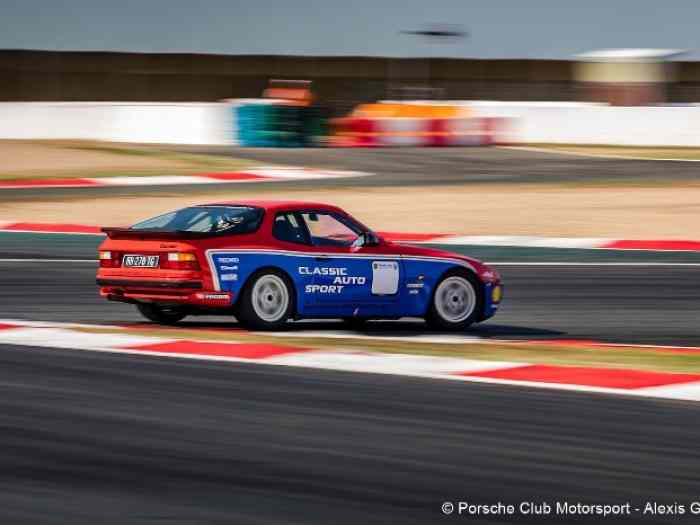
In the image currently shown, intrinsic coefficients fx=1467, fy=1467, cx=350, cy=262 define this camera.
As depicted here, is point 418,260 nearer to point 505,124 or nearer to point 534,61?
point 505,124

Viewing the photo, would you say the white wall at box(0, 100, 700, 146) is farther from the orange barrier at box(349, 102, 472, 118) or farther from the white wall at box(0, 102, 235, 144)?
the orange barrier at box(349, 102, 472, 118)

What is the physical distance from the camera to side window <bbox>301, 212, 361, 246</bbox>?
11.2 meters

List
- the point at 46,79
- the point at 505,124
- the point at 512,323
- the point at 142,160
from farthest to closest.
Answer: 1. the point at 46,79
2. the point at 505,124
3. the point at 142,160
4. the point at 512,323

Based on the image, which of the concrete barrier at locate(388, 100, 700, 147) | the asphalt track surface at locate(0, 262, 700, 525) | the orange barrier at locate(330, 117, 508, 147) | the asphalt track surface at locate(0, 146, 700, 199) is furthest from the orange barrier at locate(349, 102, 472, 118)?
the asphalt track surface at locate(0, 262, 700, 525)

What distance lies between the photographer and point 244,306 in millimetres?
10648

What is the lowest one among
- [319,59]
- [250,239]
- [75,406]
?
[75,406]

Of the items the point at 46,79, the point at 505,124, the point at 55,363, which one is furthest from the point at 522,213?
the point at 46,79

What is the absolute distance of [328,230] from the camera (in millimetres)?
11297

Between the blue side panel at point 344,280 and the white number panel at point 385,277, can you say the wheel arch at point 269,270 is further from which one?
Result: the white number panel at point 385,277

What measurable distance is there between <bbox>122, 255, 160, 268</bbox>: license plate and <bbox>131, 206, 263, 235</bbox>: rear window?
247 millimetres

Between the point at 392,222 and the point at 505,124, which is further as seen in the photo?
the point at 505,124

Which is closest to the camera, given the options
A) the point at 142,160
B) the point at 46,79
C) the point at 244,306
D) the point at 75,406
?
the point at 75,406

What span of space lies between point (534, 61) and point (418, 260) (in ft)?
169

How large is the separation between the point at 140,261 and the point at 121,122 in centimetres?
2652
